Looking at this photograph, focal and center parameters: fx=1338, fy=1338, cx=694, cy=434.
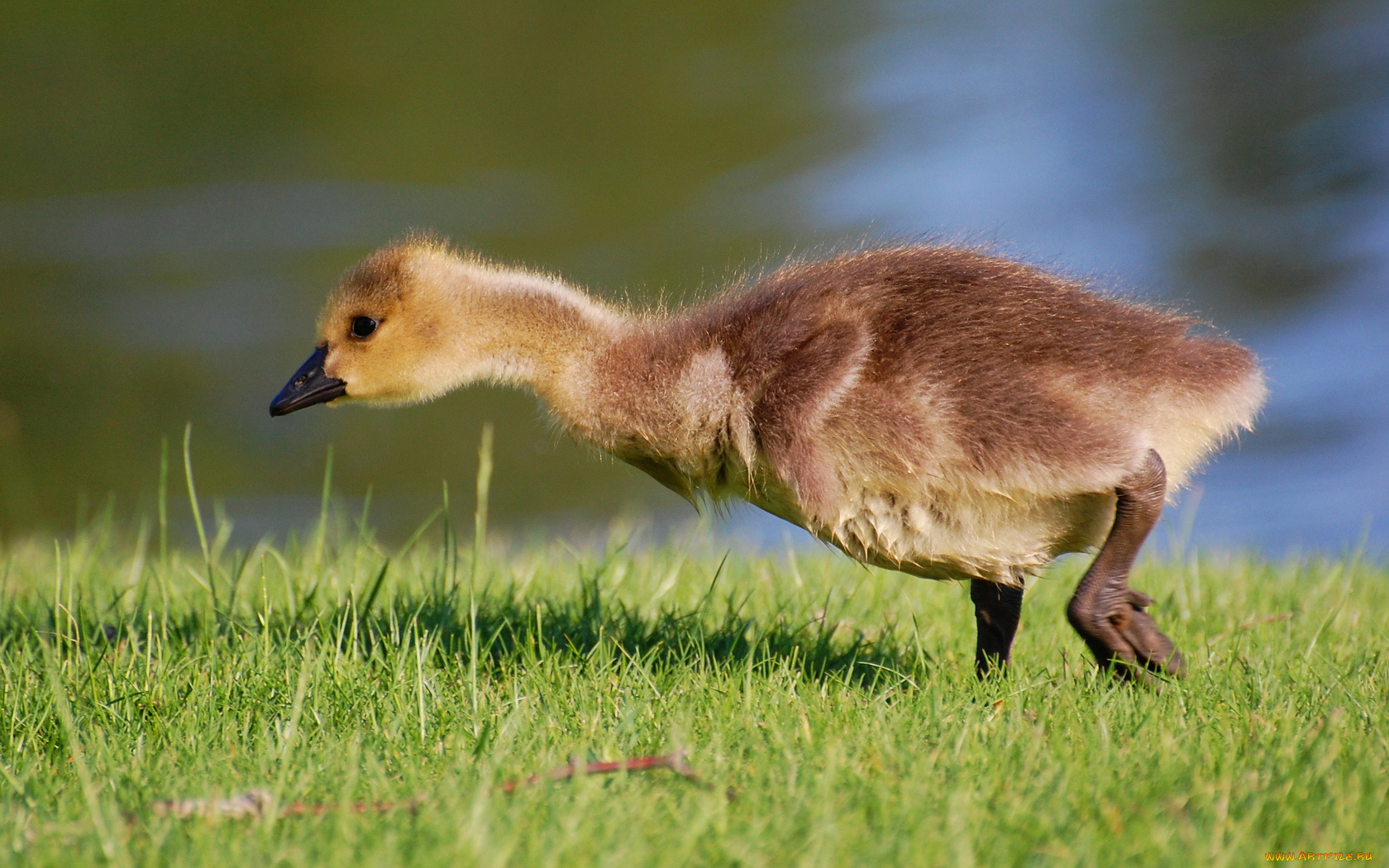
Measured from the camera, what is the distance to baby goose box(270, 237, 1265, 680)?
322cm

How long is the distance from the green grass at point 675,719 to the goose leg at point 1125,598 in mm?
101

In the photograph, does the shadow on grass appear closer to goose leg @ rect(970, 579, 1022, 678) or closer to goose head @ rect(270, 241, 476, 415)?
goose leg @ rect(970, 579, 1022, 678)

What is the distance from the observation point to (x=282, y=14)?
2194 centimetres

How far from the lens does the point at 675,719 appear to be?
117 inches

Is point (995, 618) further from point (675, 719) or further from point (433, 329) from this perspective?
point (433, 329)

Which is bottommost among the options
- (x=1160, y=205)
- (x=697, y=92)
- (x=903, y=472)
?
(x=903, y=472)

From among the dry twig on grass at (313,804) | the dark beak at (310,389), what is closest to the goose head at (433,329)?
the dark beak at (310,389)

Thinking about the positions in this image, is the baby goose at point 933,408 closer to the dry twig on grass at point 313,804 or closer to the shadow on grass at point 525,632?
the shadow on grass at point 525,632

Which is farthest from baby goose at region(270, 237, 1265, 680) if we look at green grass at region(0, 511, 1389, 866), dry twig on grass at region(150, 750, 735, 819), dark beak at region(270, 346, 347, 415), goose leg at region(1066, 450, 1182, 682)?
dry twig on grass at region(150, 750, 735, 819)

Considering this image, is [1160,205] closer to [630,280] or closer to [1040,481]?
[630,280]

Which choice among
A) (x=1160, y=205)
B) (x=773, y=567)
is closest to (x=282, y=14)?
(x=1160, y=205)

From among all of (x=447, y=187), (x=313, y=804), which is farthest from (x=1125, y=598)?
(x=447, y=187)

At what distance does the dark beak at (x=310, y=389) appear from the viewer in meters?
3.88

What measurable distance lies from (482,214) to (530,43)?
22.8 ft
